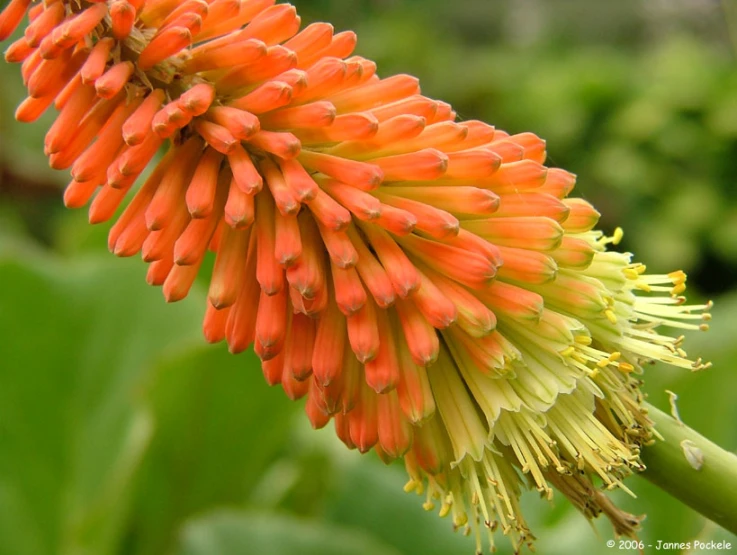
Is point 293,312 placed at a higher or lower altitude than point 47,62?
lower

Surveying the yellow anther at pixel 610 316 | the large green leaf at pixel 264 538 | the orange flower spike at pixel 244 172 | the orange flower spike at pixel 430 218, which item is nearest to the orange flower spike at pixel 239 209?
the orange flower spike at pixel 244 172

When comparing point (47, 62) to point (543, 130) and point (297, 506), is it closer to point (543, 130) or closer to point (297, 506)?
point (297, 506)

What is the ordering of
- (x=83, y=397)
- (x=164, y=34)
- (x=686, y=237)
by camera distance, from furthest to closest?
(x=686, y=237) < (x=83, y=397) < (x=164, y=34)

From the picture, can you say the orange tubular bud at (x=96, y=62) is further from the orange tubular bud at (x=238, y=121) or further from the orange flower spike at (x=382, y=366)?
the orange flower spike at (x=382, y=366)

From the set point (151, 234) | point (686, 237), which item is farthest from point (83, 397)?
point (686, 237)

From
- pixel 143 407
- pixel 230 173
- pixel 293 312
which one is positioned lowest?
pixel 143 407
